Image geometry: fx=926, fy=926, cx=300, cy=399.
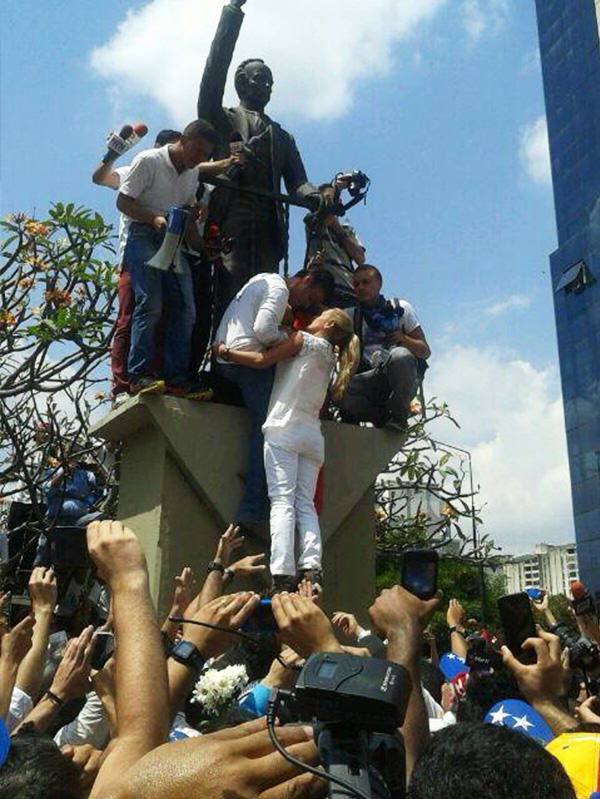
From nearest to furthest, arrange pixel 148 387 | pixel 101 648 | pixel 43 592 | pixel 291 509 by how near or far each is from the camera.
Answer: pixel 101 648 < pixel 43 592 < pixel 291 509 < pixel 148 387

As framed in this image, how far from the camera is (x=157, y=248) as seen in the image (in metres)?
5.81

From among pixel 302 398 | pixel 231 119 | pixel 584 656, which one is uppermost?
pixel 231 119

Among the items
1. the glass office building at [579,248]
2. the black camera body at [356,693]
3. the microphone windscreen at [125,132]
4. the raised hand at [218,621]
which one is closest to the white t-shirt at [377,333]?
the microphone windscreen at [125,132]

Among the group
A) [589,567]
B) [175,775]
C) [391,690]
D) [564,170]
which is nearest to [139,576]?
[175,775]

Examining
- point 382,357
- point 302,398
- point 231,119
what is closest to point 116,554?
point 302,398

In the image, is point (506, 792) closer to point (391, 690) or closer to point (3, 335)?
point (391, 690)

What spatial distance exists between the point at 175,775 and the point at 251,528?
3863 mm

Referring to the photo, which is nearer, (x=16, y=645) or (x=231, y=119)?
(x=16, y=645)

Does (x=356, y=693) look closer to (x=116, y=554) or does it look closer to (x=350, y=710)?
(x=350, y=710)

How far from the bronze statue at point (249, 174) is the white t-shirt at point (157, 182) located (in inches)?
23.0

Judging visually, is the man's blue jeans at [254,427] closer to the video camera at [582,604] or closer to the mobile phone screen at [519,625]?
the video camera at [582,604]

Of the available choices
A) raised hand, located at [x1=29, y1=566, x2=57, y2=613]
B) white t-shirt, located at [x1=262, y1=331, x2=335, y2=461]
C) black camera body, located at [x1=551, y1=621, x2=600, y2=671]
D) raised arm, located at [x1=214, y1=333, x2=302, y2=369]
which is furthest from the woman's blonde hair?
raised hand, located at [x1=29, y1=566, x2=57, y2=613]

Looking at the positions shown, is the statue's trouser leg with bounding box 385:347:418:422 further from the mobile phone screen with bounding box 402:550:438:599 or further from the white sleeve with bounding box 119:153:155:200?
the mobile phone screen with bounding box 402:550:438:599

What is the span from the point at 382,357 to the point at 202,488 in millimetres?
1746
